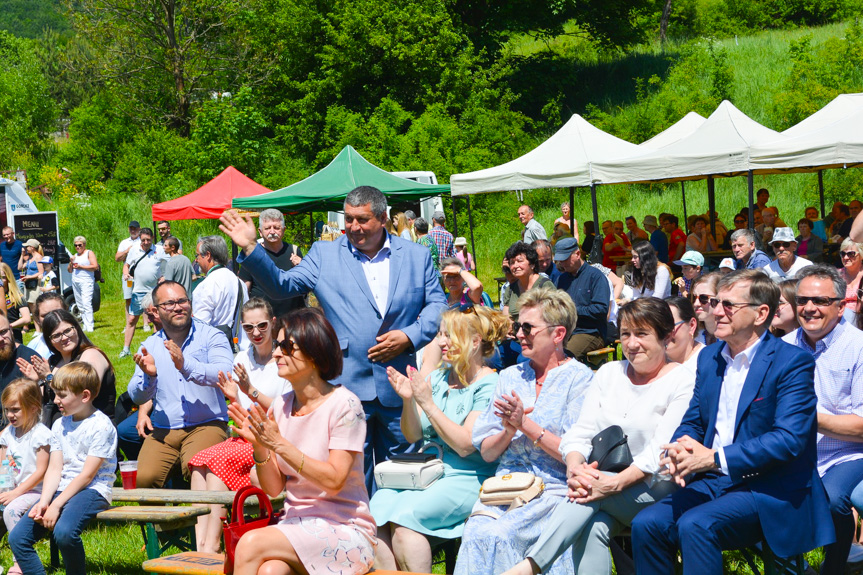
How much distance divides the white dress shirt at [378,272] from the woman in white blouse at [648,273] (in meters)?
4.17

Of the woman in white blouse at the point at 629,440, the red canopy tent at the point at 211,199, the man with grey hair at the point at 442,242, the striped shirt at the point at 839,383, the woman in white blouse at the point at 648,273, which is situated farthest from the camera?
the red canopy tent at the point at 211,199

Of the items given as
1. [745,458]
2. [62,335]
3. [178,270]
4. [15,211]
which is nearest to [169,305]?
[62,335]

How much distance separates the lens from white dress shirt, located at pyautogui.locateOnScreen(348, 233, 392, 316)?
4395 mm

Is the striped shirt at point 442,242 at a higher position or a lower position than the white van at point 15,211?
lower

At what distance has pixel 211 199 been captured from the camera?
14.4 m

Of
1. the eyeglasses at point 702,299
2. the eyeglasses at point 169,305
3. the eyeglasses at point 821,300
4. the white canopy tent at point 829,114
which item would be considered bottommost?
the eyeglasses at point 702,299

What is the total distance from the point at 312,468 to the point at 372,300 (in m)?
1.28

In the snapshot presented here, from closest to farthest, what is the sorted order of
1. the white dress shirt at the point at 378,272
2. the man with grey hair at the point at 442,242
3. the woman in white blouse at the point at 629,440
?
the woman in white blouse at the point at 629,440 → the white dress shirt at the point at 378,272 → the man with grey hair at the point at 442,242

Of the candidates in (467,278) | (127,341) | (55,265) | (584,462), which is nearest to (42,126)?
(55,265)

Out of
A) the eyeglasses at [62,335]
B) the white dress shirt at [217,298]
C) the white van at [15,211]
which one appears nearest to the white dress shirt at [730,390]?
the eyeglasses at [62,335]

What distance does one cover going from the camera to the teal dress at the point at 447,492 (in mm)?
3965

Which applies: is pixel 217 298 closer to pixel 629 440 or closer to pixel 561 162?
pixel 629 440

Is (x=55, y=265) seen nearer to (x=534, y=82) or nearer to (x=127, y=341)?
(x=127, y=341)

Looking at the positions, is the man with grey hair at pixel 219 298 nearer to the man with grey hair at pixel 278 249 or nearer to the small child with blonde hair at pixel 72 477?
the man with grey hair at pixel 278 249
